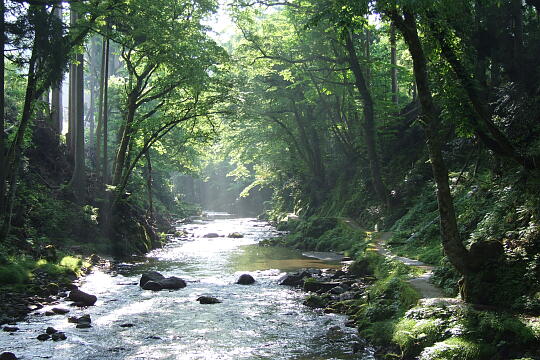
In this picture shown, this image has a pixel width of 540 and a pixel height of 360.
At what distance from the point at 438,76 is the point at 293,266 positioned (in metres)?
9.50

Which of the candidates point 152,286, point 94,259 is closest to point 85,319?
point 152,286

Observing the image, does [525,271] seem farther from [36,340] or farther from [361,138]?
[361,138]

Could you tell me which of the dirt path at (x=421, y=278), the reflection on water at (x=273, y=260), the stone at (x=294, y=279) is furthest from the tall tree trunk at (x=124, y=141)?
the dirt path at (x=421, y=278)

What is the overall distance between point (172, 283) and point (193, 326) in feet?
14.0

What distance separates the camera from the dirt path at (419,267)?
902 centimetres

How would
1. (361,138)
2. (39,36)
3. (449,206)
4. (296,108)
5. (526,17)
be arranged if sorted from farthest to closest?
(296,108)
(361,138)
(526,17)
(39,36)
(449,206)

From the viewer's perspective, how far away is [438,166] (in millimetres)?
8516

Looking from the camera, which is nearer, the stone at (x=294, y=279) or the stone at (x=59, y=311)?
the stone at (x=59, y=311)

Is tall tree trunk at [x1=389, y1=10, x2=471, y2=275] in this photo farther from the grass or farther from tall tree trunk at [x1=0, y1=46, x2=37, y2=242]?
tall tree trunk at [x1=0, y1=46, x2=37, y2=242]

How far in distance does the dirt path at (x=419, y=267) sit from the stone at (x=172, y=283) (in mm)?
6087

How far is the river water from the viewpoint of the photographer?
802 centimetres

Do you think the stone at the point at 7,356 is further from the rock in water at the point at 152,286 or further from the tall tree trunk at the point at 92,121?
the tall tree trunk at the point at 92,121

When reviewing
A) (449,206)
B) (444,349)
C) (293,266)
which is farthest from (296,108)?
(444,349)

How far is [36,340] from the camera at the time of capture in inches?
335
